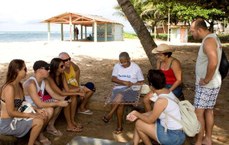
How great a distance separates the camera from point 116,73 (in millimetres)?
5648

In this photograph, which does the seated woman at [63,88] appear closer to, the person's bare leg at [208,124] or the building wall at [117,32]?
the person's bare leg at [208,124]

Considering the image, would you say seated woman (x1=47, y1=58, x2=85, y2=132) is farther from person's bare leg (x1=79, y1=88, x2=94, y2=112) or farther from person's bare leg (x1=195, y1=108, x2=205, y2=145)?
person's bare leg (x1=195, y1=108, x2=205, y2=145)

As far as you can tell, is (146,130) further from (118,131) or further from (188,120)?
(118,131)

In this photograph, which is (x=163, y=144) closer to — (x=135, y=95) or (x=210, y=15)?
(x=135, y=95)

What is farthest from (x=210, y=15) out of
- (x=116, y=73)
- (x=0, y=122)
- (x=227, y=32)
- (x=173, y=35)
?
(x=0, y=122)

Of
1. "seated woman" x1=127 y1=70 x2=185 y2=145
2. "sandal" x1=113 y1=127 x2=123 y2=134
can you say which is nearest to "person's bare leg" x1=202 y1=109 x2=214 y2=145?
"seated woman" x1=127 y1=70 x2=185 y2=145

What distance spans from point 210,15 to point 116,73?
99.1 feet

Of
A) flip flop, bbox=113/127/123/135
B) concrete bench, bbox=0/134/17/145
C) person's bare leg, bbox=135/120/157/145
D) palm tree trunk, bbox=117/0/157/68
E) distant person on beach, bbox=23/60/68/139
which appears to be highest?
palm tree trunk, bbox=117/0/157/68

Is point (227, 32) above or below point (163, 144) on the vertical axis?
above

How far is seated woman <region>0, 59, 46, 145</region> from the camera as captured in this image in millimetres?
3793

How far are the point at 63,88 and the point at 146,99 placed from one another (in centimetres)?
150

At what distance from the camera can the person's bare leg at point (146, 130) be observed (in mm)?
3770

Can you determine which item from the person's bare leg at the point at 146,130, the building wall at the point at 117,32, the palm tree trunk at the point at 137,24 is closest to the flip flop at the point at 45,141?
the person's bare leg at the point at 146,130

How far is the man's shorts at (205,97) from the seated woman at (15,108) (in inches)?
84.7
